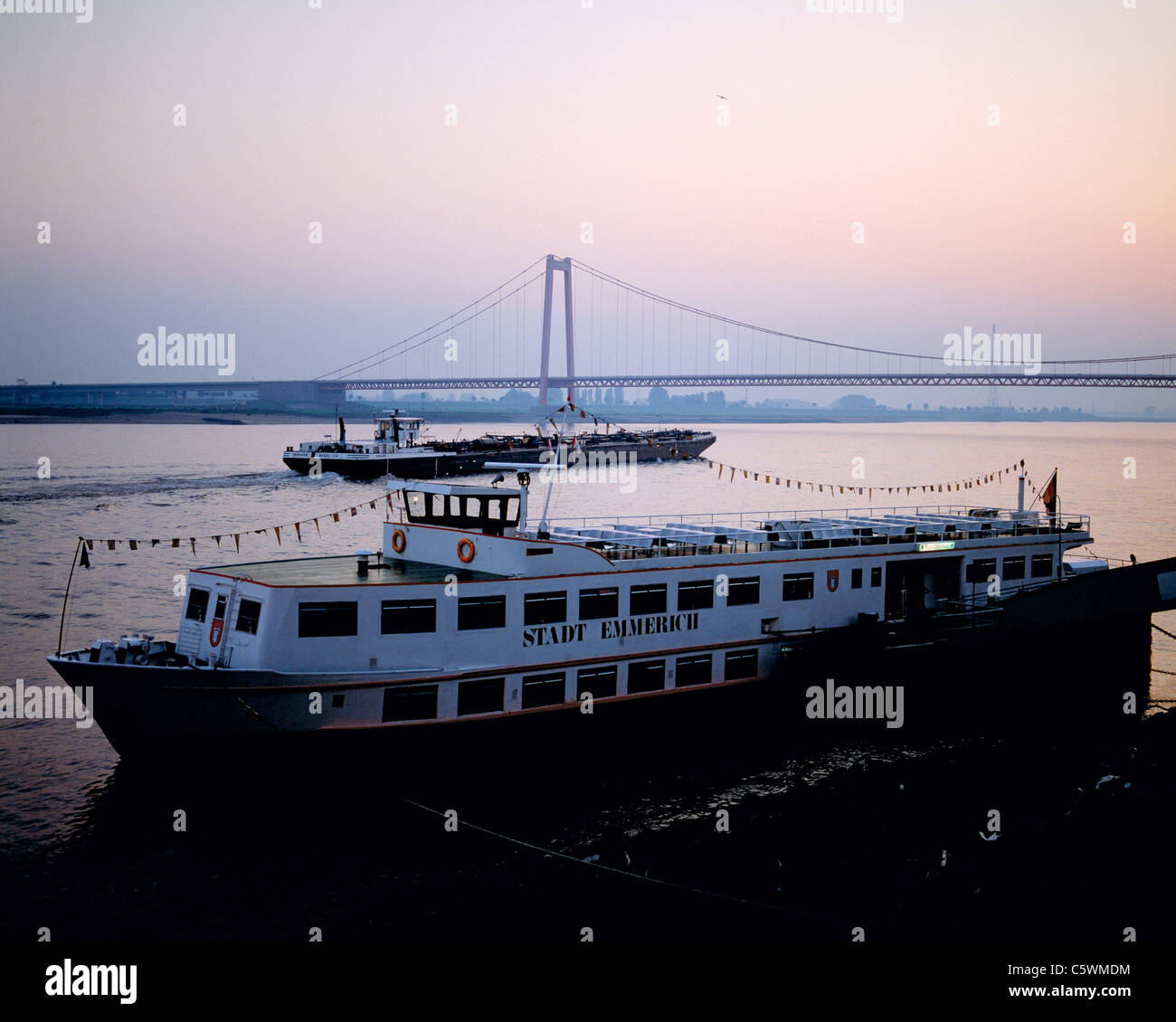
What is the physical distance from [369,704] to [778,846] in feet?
23.6

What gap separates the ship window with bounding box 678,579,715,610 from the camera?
21250 mm

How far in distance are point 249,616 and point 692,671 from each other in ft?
29.7

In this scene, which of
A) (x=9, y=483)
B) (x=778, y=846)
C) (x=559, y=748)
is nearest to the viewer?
(x=778, y=846)

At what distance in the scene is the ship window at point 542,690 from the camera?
759 inches

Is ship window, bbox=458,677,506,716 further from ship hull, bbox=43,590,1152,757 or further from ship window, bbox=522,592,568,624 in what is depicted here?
ship window, bbox=522,592,568,624

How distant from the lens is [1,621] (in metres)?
31.6

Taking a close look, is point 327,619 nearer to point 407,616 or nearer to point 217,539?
point 407,616

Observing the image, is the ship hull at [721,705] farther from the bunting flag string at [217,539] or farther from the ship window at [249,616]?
the bunting flag string at [217,539]

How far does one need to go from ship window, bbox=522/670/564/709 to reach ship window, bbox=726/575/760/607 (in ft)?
14.7

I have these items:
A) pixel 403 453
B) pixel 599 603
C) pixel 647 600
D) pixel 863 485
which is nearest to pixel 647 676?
pixel 647 600

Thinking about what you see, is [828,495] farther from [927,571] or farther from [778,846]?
[778,846]

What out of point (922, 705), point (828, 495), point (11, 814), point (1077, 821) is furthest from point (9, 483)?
point (1077, 821)

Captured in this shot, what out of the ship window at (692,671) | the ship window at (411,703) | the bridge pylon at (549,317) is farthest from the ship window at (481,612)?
the bridge pylon at (549,317)

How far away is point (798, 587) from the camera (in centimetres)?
2314
